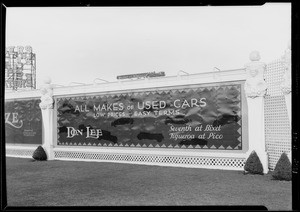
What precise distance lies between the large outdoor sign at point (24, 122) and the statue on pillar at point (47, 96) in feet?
2.06

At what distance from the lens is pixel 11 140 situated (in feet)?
49.3

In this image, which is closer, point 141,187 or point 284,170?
point 141,187

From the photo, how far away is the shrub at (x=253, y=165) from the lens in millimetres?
8992

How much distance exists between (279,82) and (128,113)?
263 inches

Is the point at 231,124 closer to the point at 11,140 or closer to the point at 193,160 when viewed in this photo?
the point at 193,160

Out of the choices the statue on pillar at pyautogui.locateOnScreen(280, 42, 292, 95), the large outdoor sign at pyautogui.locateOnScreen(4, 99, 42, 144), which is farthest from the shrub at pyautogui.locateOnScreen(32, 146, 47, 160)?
the statue on pillar at pyautogui.locateOnScreen(280, 42, 292, 95)

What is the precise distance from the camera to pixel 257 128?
9.56 metres

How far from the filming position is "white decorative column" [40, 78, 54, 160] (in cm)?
1365

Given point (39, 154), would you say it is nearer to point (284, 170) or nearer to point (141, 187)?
point (141, 187)

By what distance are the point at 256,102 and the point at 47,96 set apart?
10585mm

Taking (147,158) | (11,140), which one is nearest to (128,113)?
(147,158)

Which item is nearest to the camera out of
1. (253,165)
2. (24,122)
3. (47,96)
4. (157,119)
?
(253,165)

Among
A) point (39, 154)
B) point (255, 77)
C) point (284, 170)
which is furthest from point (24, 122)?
point (284, 170)

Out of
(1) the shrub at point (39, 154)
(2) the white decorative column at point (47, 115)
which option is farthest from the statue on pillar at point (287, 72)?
(1) the shrub at point (39, 154)
